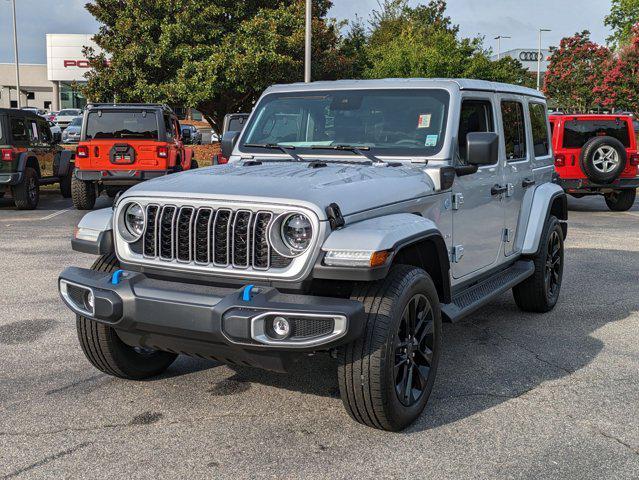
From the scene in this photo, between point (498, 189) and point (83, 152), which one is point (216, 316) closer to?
point (498, 189)

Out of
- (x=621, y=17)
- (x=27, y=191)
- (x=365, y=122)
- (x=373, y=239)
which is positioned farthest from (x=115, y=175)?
(x=621, y=17)

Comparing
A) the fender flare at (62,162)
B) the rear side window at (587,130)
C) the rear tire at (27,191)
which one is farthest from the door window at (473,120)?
the fender flare at (62,162)

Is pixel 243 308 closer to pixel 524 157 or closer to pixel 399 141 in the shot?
pixel 399 141

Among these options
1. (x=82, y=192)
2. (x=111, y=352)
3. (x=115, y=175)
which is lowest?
(x=111, y=352)

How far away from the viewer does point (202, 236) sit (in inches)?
146

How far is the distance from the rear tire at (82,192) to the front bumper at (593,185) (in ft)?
29.1

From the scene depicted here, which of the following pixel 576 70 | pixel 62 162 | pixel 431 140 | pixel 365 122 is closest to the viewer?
pixel 431 140

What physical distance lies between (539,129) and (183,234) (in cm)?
401

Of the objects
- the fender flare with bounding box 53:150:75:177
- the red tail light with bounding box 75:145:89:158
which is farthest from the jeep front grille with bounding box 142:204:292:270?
the fender flare with bounding box 53:150:75:177

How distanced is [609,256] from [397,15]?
36538 mm

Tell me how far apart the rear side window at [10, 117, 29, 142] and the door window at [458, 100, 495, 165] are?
34.5ft

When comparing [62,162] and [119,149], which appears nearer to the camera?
[119,149]

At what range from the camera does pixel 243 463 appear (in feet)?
11.4

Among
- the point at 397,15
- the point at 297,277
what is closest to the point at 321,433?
the point at 297,277
